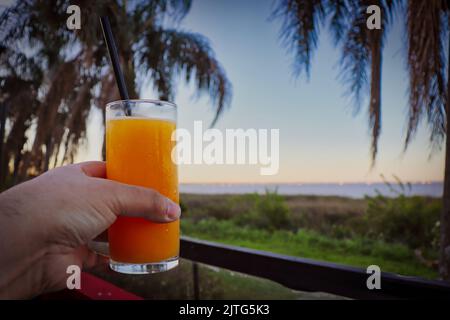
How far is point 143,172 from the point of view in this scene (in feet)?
3.59

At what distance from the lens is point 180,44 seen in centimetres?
608

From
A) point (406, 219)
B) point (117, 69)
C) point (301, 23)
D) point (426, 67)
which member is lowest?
point (406, 219)

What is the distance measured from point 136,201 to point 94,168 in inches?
13.6

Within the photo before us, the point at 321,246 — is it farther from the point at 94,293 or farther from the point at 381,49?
the point at 94,293

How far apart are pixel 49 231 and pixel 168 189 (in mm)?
382

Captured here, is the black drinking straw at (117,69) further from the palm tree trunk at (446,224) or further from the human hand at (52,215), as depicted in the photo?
the palm tree trunk at (446,224)

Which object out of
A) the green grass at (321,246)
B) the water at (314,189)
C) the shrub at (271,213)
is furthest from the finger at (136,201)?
the shrub at (271,213)

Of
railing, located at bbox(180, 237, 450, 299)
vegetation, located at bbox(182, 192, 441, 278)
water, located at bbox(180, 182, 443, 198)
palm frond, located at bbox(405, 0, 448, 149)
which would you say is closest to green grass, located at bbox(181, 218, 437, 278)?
vegetation, located at bbox(182, 192, 441, 278)

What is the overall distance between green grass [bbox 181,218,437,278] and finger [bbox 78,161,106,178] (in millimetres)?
5479

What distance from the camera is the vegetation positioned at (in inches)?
246

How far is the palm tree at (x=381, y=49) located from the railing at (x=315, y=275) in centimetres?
143

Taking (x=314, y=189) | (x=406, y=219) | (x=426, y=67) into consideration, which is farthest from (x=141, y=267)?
(x=314, y=189)

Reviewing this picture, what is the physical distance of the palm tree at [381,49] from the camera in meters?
2.49
